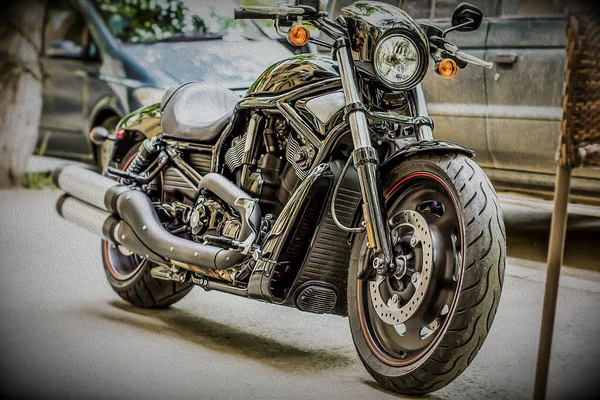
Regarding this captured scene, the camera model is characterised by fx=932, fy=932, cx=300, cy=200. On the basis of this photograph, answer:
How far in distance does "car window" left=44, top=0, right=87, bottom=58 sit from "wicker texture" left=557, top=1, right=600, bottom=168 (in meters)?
5.34

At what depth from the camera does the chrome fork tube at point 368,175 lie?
9.54ft

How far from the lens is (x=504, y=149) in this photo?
4.73 m

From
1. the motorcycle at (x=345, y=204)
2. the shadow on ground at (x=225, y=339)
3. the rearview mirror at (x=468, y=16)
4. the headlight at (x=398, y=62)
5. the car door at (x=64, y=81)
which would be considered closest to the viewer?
the motorcycle at (x=345, y=204)

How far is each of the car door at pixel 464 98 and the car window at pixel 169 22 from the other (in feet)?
4.85

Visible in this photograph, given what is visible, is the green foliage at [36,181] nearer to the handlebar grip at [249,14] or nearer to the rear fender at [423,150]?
the handlebar grip at [249,14]

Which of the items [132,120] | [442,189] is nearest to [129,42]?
[132,120]

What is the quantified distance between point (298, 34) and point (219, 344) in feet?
4.17

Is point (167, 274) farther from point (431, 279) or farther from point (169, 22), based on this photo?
point (169, 22)

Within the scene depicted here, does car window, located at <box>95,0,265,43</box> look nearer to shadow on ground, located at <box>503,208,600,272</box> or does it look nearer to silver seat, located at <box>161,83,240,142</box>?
silver seat, located at <box>161,83,240,142</box>

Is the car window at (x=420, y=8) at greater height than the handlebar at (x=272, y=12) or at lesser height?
greater

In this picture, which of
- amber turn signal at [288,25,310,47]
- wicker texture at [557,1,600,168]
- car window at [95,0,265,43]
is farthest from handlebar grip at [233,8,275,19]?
car window at [95,0,265,43]

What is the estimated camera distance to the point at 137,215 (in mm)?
3850

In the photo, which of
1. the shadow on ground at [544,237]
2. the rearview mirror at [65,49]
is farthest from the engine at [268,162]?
the rearview mirror at [65,49]

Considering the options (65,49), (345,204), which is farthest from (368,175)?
(65,49)
